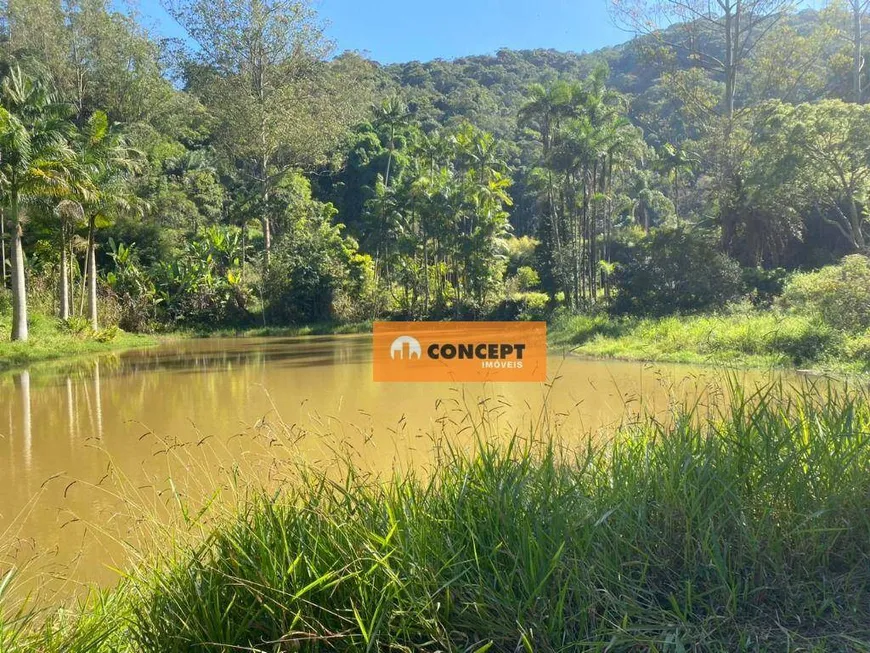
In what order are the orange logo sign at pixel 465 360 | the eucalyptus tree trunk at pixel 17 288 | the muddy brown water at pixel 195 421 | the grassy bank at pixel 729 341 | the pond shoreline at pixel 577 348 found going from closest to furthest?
1. the muddy brown water at pixel 195 421
2. the orange logo sign at pixel 465 360
3. the grassy bank at pixel 729 341
4. the pond shoreline at pixel 577 348
5. the eucalyptus tree trunk at pixel 17 288

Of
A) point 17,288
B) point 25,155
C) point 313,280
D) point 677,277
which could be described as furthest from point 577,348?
point 313,280

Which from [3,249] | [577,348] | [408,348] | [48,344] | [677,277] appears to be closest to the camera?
[577,348]

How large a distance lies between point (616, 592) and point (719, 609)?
1.02 feet

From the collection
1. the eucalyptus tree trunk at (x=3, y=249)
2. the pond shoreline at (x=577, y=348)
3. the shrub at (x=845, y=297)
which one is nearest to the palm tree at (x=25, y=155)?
the pond shoreline at (x=577, y=348)

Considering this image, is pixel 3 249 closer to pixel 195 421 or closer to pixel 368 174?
pixel 195 421

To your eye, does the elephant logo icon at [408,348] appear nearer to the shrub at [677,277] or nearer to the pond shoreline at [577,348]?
the pond shoreline at [577,348]

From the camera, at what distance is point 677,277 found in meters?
21.1

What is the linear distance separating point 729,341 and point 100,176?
762 inches

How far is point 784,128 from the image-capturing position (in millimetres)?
17656

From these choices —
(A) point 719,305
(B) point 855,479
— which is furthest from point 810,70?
(B) point 855,479

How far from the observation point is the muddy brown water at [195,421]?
3.58 m

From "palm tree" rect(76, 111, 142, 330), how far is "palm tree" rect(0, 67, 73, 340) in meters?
1.46

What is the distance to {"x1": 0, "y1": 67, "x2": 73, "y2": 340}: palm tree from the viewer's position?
52.9 feet

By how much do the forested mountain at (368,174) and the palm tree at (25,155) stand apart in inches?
2.5
